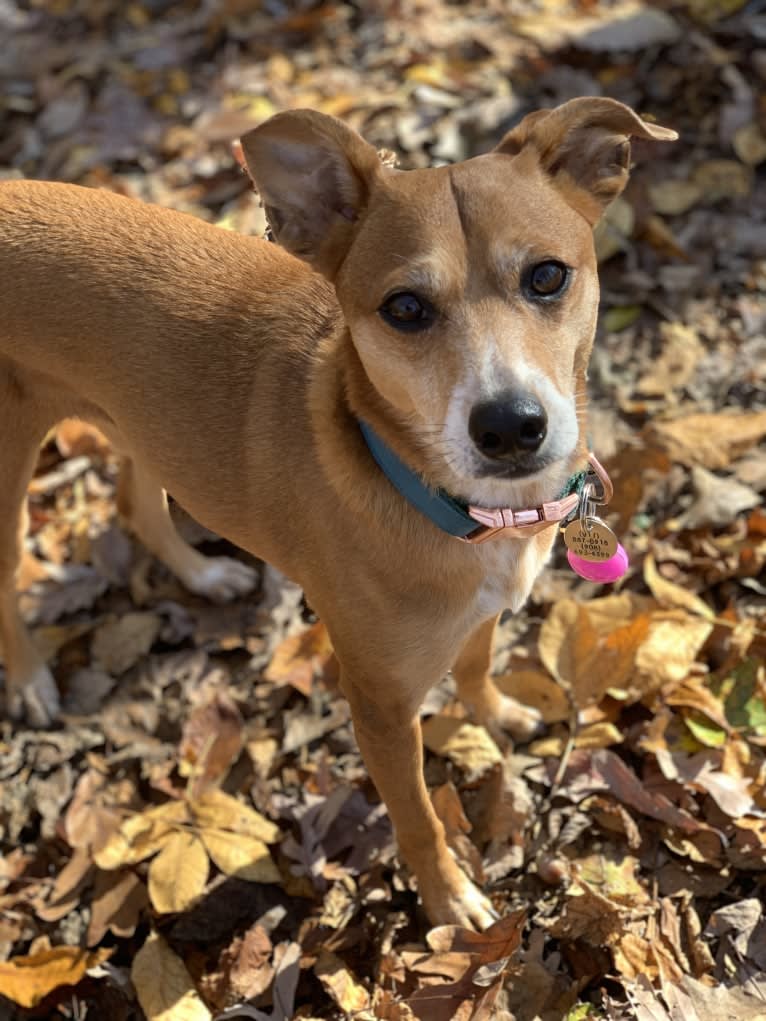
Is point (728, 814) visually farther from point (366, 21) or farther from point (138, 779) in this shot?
point (366, 21)

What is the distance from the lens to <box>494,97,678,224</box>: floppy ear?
279 centimetres

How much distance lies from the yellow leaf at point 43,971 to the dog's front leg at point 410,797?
3.81 ft

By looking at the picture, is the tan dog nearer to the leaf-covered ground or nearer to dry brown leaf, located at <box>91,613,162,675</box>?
the leaf-covered ground

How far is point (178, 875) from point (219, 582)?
1.41 metres

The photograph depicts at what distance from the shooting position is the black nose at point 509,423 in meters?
2.39

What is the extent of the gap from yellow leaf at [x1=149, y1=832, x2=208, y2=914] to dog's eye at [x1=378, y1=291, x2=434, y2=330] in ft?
6.76

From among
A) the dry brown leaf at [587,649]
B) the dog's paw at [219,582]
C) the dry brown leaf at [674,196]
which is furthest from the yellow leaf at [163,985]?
the dry brown leaf at [674,196]

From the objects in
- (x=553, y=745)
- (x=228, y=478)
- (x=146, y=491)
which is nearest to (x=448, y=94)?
(x=146, y=491)

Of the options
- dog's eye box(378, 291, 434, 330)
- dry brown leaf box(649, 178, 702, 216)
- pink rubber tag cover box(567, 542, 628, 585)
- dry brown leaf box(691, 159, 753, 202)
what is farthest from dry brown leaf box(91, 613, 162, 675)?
dry brown leaf box(691, 159, 753, 202)

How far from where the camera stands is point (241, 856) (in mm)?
3545

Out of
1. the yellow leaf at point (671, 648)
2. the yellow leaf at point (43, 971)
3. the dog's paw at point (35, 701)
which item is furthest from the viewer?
the dog's paw at point (35, 701)

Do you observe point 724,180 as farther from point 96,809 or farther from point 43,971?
point 43,971

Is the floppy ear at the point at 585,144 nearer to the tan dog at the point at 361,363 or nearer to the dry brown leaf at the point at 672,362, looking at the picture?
the tan dog at the point at 361,363

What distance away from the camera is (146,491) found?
4.39 m
